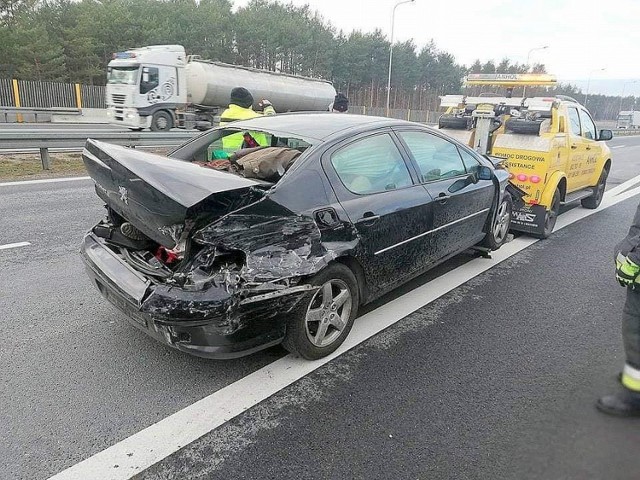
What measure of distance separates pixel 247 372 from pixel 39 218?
4.91 metres

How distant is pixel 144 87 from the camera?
65.6ft

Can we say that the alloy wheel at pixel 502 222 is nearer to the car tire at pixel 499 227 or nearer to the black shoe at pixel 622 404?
the car tire at pixel 499 227

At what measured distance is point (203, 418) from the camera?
261 centimetres

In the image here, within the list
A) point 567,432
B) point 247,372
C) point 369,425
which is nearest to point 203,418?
point 247,372

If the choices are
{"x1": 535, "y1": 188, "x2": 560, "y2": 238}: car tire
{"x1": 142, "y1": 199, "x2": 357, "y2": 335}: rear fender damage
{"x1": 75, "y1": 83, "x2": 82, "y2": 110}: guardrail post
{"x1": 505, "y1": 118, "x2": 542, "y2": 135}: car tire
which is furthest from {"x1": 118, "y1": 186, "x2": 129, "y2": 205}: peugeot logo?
{"x1": 75, "y1": 83, "x2": 82, "y2": 110}: guardrail post

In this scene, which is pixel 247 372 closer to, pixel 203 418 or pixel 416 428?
pixel 203 418

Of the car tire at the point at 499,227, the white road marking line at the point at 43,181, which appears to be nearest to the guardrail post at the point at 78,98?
the white road marking line at the point at 43,181

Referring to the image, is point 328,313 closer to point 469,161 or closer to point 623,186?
point 469,161

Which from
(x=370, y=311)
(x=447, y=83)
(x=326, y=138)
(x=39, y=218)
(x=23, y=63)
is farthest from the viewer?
(x=447, y=83)

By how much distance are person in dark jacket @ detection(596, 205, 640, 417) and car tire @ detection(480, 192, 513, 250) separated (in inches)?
96.8

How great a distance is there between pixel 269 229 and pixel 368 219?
2.68 ft

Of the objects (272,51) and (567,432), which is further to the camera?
(272,51)

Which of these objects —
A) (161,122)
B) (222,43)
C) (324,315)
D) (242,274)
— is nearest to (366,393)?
(324,315)

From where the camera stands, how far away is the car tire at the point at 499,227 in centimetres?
523
